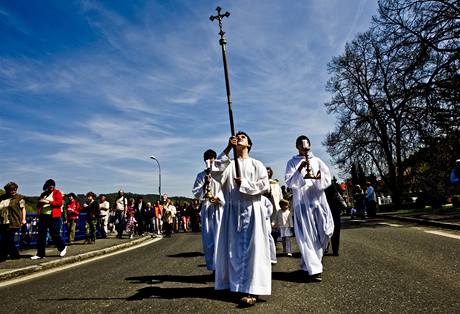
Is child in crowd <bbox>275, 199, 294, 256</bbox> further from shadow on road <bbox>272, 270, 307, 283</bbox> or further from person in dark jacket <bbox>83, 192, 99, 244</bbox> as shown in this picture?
person in dark jacket <bbox>83, 192, 99, 244</bbox>

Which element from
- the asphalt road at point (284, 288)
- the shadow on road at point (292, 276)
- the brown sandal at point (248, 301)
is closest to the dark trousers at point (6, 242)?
the asphalt road at point (284, 288)

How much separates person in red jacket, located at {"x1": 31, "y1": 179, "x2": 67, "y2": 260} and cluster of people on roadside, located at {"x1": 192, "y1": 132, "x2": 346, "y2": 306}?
522 centimetres

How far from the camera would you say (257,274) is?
446cm

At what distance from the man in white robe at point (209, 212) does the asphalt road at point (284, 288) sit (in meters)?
0.35

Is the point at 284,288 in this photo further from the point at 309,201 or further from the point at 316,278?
the point at 309,201

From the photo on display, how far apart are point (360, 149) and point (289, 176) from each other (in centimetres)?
2405

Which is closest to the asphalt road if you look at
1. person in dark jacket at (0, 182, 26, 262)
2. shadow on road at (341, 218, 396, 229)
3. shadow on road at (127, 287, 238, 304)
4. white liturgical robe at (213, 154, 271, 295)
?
shadow on road at (127, 287, 238, 304)

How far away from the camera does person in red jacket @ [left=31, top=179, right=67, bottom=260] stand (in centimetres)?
998

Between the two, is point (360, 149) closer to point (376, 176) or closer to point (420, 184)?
point (376, 176)

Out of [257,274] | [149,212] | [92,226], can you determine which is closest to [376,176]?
[149,212]

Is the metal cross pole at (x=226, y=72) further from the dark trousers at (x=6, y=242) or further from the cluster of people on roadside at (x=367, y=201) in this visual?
the cluster of people on roadside at (x=367, y=201)

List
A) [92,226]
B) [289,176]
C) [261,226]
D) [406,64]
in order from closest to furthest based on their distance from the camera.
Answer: [261,226]
[289,176]
[92,226]
[406,64]

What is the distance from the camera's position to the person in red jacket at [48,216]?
32.8 feet

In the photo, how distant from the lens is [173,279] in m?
6.10
